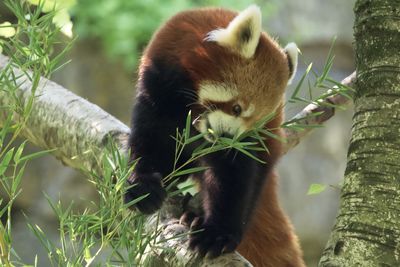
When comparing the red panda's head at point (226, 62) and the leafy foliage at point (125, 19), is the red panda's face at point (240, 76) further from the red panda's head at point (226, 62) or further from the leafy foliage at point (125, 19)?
the leafy foliage at point (125, 19)

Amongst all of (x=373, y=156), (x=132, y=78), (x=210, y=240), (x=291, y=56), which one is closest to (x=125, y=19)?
(x=132, y=78)

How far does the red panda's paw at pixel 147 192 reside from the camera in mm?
1529

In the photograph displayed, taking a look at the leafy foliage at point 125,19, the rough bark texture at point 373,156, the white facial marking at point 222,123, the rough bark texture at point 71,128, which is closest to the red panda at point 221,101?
the white facial marking at point 222,123

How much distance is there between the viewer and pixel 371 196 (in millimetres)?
1102

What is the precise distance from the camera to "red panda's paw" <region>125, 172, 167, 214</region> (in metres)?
1.53

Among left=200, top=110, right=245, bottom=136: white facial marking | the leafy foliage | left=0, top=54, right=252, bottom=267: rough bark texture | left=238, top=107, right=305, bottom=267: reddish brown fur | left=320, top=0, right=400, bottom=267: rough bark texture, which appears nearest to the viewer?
left=320, top=0, right=400, bottom=267: rough bark texture

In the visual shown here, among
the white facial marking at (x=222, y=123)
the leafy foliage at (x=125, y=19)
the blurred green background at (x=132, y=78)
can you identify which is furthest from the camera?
the blurred green background at (x=132, y=78)

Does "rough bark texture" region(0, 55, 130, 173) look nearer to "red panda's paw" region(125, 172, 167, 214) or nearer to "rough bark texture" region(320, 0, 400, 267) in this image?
"red panda's paw" region(125, 172, 167, 214)

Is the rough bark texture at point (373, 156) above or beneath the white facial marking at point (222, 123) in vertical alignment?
above

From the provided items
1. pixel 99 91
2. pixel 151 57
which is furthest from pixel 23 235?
pixel 151 57

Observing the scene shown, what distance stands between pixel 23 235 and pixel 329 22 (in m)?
3.25

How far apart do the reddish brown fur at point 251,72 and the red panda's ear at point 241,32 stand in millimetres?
26

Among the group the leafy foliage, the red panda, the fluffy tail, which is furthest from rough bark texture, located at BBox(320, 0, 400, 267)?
the leafy foliage

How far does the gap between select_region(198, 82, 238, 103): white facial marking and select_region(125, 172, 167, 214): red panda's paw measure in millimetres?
287
